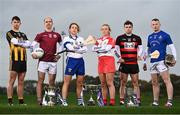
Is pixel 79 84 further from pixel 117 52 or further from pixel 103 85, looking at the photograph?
pixel 117 52

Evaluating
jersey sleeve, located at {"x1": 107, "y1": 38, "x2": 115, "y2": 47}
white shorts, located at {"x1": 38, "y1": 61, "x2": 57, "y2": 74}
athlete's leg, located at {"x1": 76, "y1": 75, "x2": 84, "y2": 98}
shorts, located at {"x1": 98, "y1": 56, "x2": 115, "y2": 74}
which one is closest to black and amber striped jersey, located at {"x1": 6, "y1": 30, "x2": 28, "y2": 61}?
white shorts, located at {"x1": 38, "y1": 61, "x2": 57, "y2": 74}

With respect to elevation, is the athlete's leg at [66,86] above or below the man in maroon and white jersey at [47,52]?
below

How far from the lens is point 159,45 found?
384 inches

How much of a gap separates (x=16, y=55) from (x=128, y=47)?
2682 millimetres

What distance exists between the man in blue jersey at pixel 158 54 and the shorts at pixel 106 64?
0.95 meters

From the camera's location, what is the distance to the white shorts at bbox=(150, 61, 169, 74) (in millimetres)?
9633

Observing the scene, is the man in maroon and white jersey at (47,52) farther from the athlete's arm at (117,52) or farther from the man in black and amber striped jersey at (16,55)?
the athlete's arm at (117,52)

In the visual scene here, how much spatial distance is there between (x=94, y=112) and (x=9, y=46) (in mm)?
2972

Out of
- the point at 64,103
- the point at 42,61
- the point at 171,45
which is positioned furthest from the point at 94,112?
the point at 171,45

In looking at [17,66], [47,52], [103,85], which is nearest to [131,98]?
[103,85]

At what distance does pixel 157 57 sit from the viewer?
973 centimetres

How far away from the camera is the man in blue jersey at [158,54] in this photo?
380 inches

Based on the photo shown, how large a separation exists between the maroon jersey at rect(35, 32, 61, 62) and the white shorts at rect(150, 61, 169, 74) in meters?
2.35

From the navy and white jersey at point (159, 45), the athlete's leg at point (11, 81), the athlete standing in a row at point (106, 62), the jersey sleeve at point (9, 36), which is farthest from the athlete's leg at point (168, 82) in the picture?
the jersey sleeve at point (9, 36)
